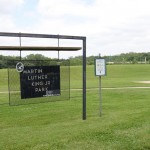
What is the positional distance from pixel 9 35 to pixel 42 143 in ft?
10.3

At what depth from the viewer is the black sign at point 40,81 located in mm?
9672

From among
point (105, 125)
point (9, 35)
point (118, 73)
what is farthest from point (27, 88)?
point (118, 73)

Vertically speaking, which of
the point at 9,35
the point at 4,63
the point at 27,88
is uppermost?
the point at 9,35

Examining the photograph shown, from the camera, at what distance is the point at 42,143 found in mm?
7270

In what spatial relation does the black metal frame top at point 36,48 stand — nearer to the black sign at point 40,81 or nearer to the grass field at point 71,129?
the black sign at point 40,81

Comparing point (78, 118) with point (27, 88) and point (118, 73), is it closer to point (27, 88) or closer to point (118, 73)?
point (27, 88)

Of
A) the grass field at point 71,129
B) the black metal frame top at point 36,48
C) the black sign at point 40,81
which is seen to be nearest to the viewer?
the grass field at point 71,129

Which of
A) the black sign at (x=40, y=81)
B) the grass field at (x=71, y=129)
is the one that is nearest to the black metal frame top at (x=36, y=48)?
the black sign at (x=40, y=81)

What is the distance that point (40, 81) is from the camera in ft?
32.7

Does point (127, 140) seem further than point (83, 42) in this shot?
No

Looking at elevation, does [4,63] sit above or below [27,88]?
above

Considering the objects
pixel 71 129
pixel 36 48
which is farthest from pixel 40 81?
pixel 71 129

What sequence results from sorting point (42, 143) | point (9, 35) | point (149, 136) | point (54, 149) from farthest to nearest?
point (9, 35)
point (149, 136)
point (42, 143)
point (54, 149)

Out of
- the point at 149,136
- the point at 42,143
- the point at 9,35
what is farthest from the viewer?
the point at 9,35
